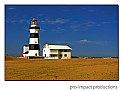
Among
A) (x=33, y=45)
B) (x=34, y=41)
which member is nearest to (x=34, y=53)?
(x=33, y=45)

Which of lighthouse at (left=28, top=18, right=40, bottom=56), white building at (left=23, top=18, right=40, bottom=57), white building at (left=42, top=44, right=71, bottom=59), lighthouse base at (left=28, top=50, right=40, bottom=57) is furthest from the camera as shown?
lighthouse base at (left=28, top=50, right=40, bottom=57)

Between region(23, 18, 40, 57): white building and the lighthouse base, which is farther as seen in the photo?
the lighthouse base

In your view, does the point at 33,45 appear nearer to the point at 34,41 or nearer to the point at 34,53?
the point at 34,41

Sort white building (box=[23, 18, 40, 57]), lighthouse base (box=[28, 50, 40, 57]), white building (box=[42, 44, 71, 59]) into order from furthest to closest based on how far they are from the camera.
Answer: lighthouse base (box=[28, 50, 40, 57])
white building (box=[42, 44, 71, 59])
white building (box=[23, 18, 40, 57])

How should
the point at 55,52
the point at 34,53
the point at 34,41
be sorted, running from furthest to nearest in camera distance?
the point at 55,52 → the point at 34,53 → the point at 34,41

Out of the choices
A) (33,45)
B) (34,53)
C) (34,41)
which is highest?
(34,41)

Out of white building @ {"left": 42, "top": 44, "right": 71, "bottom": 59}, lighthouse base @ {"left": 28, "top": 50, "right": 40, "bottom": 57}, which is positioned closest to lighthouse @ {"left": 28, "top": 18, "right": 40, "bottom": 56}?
lighthouse base @ {"left": 28, "top": 50, "right": 40, "bottom": 57}

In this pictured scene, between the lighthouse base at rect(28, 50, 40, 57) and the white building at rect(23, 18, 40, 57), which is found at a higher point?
the white building at rect(23, 18, 40, 57)

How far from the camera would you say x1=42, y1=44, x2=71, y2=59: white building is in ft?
52.3

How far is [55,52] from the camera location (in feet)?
55.9

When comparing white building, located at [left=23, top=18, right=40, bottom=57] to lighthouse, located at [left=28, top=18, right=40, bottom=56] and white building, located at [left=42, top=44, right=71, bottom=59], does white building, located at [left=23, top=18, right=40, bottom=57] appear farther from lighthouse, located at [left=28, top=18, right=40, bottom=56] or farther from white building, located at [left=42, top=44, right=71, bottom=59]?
white building, located at [left=42, top=44, right=71, bottom=59]
